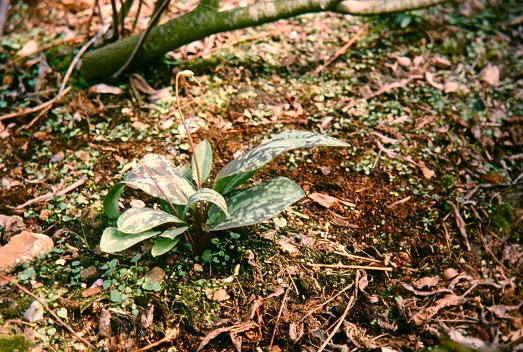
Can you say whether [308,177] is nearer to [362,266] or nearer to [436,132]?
[362,266]

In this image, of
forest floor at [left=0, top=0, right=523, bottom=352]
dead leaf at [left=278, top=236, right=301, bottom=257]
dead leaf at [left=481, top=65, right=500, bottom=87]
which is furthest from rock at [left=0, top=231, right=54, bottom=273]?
dead leaf at [left=481, top=65, right=500, bottom=87]

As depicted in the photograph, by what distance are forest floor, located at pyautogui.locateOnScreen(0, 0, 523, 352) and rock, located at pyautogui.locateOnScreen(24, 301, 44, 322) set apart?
20 mm

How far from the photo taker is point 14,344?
5.60 feet

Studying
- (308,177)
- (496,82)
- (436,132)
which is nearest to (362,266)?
(308,177)

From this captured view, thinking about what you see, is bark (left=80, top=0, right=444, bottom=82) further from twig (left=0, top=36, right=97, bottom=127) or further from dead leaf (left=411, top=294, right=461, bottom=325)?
dead leaf (left=411, top=294, right=461, bottom=325)

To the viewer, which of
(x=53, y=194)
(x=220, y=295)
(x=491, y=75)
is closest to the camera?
(x=220, y=295)

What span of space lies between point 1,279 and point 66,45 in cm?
164

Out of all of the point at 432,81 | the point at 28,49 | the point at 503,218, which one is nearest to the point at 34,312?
the point at 28,49

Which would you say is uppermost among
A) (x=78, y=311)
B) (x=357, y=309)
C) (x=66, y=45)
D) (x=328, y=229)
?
(x=66, y=45)

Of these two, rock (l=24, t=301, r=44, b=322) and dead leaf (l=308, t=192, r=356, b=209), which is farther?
dead leaf (l=308, t=192, r=356, b=209)

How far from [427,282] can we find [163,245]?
1.12m

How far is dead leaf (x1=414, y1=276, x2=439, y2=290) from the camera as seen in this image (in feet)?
6.72

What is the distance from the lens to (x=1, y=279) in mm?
1912

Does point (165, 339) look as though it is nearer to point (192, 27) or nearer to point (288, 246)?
point (288, 246)
